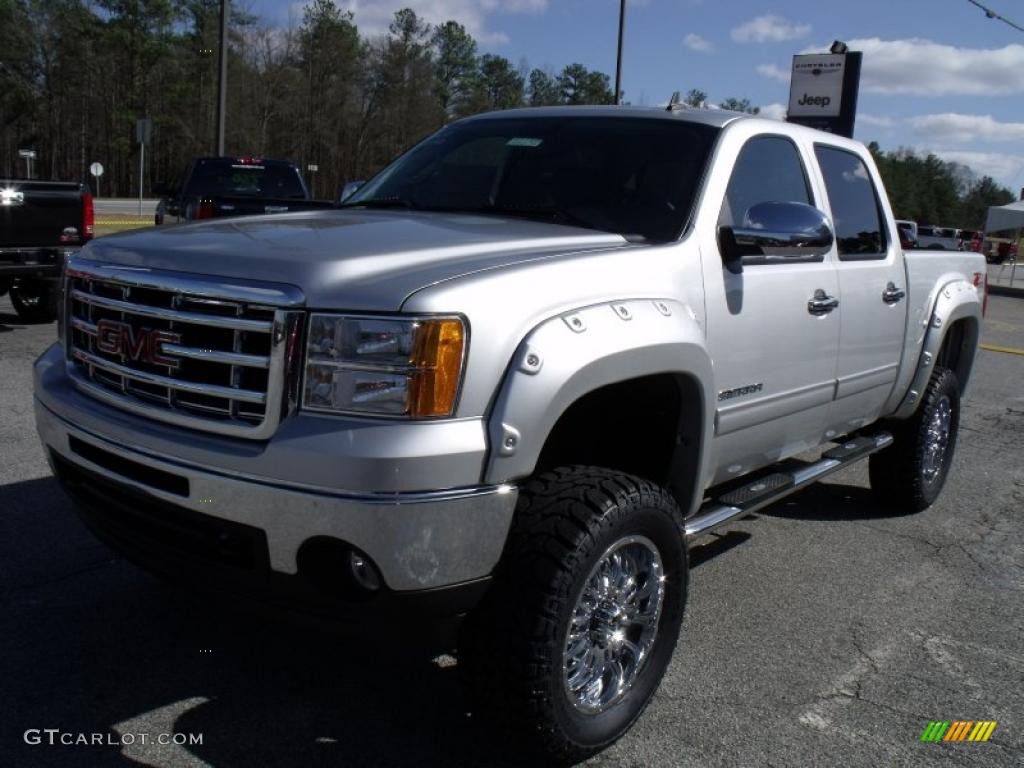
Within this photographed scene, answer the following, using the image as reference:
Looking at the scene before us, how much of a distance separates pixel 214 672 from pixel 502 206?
1.97 m

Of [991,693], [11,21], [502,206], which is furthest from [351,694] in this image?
[11,21]

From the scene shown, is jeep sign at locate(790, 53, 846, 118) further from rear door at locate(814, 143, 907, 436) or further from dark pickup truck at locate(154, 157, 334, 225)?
rear door at locate(814, 143, 907, 436)

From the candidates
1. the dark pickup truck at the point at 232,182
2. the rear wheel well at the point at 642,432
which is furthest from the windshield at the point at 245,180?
the rear wheel well at the point at 642,432

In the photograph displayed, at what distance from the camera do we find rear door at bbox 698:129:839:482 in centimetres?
345

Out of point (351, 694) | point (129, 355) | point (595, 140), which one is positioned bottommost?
point (351, 694)

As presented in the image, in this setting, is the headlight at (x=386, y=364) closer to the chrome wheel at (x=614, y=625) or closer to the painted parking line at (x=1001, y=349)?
the chrome wheel at (x=614, y=625)

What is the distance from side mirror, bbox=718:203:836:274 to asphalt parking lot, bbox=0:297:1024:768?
148cm

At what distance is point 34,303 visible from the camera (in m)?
10.5

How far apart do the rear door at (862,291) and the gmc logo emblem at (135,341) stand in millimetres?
2795

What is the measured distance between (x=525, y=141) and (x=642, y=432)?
1.36 m

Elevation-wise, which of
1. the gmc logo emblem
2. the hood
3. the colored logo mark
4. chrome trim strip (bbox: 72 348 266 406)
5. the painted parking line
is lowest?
the colored logo mark

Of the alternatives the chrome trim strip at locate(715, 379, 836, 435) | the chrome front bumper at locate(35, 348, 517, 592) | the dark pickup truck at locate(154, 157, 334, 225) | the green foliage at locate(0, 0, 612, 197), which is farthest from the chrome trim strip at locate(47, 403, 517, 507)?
the green foliage at locate(0, 0, 612, 197)

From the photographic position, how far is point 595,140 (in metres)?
3.90

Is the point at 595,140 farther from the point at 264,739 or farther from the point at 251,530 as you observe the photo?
the point at 264,739
